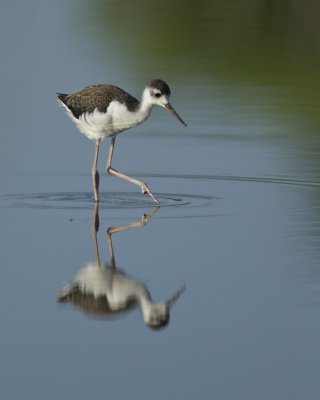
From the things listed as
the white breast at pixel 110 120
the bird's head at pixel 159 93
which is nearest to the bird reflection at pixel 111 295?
the bird's head at pixel 159 93

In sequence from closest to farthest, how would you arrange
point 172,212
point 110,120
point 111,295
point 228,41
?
point 111,295, point 172,212, point 110,120, point 228,41

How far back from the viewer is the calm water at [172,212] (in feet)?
26.8

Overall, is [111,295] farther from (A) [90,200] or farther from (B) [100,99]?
(B) [100,99]

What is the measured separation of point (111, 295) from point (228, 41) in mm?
14546

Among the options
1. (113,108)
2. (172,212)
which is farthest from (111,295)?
(113,108)

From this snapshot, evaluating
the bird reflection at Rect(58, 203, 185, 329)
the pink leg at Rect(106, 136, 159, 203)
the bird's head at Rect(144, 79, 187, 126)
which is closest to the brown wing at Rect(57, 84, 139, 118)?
the bird's head at Rect(144, 79, 187, 126)

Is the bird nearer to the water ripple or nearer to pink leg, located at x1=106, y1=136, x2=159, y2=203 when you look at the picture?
pink leg, located at x1=106, y1=136, x2=159, y2=203

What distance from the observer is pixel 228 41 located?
928 inches

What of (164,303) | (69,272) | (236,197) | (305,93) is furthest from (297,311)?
(305,93)

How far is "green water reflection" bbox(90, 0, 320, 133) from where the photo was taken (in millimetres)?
20500

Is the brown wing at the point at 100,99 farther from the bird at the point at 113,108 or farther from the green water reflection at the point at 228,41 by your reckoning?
the green water reflection at the point at 228,41

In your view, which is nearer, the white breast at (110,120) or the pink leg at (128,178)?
the pink leg at (128,178)

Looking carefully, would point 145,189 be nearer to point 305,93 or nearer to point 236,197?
point 236,197

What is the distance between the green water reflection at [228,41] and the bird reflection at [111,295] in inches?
314
